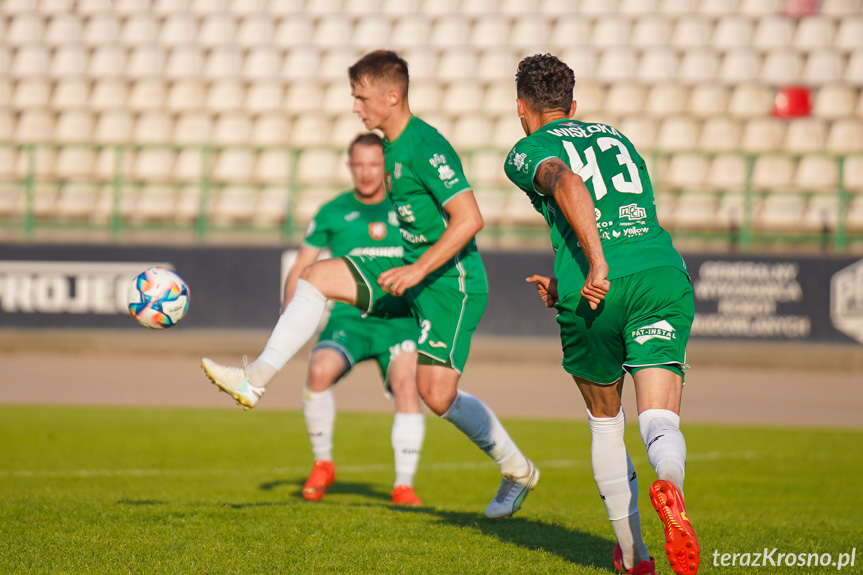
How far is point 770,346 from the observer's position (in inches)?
618

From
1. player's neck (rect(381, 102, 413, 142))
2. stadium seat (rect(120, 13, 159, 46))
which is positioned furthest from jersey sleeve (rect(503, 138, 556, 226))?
stadium seat (rect(120, 13, 159, 46))

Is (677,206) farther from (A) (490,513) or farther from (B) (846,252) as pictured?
(A) (490,513)

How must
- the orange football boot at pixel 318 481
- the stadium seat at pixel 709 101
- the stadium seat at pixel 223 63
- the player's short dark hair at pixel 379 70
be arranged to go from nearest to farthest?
1. the player's short dark hair at pixel 379 70
2. the orange football boot at pixel 318 481
3. the stadium seat at pixel 709 101
4. the stadium seat at pixel 223 63

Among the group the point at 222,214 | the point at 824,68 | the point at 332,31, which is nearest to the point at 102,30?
the point at 332,31

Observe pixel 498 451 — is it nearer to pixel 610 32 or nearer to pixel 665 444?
pixel 665 444

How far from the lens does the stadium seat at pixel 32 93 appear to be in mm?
20875

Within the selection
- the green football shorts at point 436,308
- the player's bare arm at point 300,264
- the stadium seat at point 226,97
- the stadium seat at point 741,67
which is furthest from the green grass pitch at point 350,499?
the stadium seat at point 741,67

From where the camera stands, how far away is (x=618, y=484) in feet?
14.2

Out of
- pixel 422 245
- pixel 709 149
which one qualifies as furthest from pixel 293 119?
pixel 422 245

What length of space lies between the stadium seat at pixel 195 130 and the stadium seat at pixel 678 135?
908 cm

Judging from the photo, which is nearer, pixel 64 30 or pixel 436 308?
pixel 436 308

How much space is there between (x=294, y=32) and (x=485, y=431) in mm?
17480

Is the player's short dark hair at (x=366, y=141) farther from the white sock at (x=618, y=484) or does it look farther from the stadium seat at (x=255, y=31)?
the stadium seat at (x=255, y=31)

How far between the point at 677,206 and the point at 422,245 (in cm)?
1244
